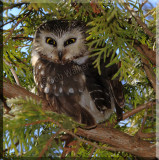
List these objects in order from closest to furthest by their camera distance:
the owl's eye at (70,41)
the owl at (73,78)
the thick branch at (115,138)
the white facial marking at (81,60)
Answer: the thick branch at (115,138), the owl at (73,78), the white facial marking at (81,60), the owl's eye at (70,41)

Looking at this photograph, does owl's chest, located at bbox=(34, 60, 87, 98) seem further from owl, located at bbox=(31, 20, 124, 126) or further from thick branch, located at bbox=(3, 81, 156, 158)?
thick branch, located at bbox=(3, 81, 156, 158)

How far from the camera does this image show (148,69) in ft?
5.57

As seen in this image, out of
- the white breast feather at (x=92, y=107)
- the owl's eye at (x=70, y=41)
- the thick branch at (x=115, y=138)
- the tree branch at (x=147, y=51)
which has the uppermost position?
the owl's eye at (x=70, y=41)

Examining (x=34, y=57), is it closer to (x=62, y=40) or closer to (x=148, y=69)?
(x=62, y=40)

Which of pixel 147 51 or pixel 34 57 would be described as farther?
pixel 34 57

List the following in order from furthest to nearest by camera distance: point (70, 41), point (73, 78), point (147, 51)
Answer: point (70, 41) < point (73, 78) < point (147, 51)

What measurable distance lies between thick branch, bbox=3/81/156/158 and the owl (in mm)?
125

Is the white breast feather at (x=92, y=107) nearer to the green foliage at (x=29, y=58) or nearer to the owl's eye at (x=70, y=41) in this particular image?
the green foliage at (x=29, y=58)

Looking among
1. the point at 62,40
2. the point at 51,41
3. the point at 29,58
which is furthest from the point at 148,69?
the point at 29,58

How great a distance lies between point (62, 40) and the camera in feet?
6.73

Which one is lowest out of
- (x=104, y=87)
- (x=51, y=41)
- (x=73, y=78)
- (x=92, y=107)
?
(x=92, y=107)

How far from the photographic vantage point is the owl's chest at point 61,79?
5.91 ft

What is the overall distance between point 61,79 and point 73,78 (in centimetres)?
10

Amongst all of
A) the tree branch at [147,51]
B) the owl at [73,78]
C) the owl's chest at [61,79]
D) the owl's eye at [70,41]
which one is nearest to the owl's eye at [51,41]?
the owl at [73,78]
